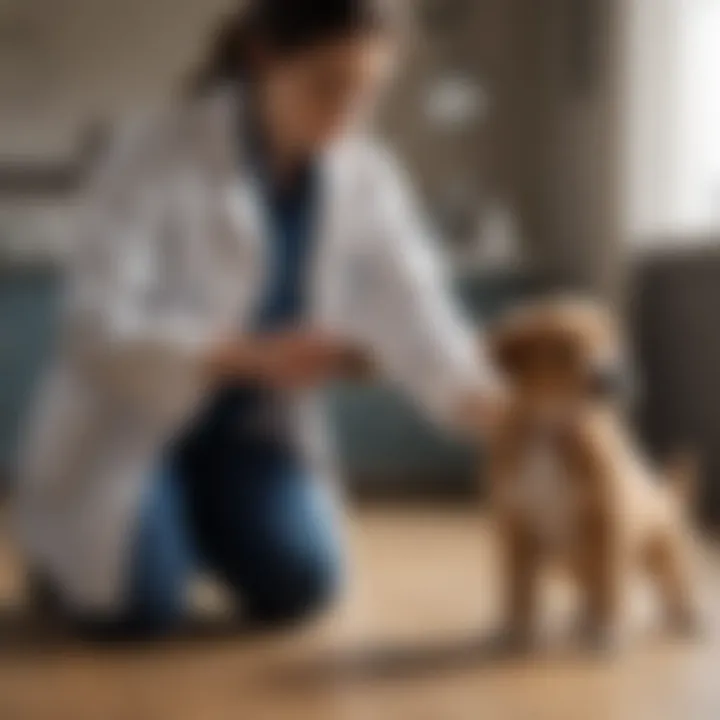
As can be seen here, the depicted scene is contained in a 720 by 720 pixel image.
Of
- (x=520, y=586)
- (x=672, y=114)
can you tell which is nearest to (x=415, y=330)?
(x=520, y=586)

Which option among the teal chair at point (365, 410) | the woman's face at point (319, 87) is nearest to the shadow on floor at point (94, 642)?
the woman's face at point (319, 87)

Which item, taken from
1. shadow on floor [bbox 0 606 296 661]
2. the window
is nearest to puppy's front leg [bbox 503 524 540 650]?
shadow on floor [bbox 0 606 296 661]

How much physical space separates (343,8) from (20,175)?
120cm

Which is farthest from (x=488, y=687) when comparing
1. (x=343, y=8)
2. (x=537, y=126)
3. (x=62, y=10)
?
(x=62, y=10)

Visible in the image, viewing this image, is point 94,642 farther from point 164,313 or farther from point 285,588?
→ point 164,313

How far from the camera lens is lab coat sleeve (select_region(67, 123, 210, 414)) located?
129 cm

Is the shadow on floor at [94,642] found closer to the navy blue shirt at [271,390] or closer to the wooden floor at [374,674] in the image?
the wooden floor at [374,674]

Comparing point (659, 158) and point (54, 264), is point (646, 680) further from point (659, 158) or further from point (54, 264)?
point (54, 264)

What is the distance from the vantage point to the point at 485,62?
2395mm

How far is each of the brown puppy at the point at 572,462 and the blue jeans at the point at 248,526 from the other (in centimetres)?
24

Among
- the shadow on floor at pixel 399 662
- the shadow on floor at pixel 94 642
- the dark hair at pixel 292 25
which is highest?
the dark hair at pixel 292 25

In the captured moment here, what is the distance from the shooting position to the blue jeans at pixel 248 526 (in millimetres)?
1402

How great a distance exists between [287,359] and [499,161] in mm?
1214

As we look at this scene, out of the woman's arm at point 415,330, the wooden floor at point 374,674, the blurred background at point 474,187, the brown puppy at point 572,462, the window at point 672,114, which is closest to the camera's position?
the wooden floor at point 374,674
